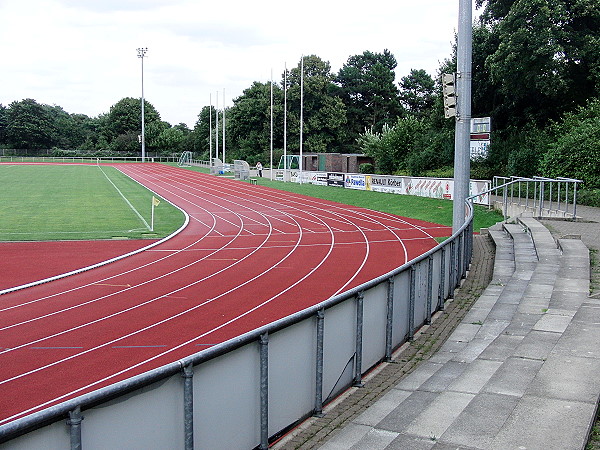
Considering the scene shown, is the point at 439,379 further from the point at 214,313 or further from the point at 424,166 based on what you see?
the point at 424,166

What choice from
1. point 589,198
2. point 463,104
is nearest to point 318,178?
point 589,198

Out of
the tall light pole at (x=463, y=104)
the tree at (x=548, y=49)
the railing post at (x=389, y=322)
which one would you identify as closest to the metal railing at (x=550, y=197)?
the tall light pole at (x=463, y=104)

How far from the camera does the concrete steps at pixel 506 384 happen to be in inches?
214

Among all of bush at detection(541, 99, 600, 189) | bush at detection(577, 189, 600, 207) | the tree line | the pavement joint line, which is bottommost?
the pavement joint line

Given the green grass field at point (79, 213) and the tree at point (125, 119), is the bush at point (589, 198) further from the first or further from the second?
the tree at point (125, 119)

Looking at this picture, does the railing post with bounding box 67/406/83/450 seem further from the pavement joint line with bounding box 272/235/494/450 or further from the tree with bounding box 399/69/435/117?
the tree with bounding box 399/69/435/117

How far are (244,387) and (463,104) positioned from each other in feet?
38.8

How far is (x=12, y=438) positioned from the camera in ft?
11.1

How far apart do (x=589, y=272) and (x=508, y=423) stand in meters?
8.17

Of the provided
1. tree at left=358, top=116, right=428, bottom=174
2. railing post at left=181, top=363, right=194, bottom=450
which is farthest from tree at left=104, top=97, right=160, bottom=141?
railing post at left=181, top=363, right=194, bottom=450

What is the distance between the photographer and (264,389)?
5.67 metres

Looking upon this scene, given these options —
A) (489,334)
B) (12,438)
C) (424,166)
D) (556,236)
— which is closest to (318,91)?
(424,166)

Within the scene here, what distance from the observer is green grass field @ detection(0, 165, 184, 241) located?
26.0m

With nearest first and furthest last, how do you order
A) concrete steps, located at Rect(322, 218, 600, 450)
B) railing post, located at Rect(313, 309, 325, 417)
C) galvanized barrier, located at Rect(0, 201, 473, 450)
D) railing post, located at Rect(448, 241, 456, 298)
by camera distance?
galvanized barrier, located at Rect(0, 201, 473, 450), concrete steps, located at Rect(322, 218, 600, 450), railing post, located at Rect(313, 309, 325, 417), railing post, located at Rect(448, 241, 456, 298)
